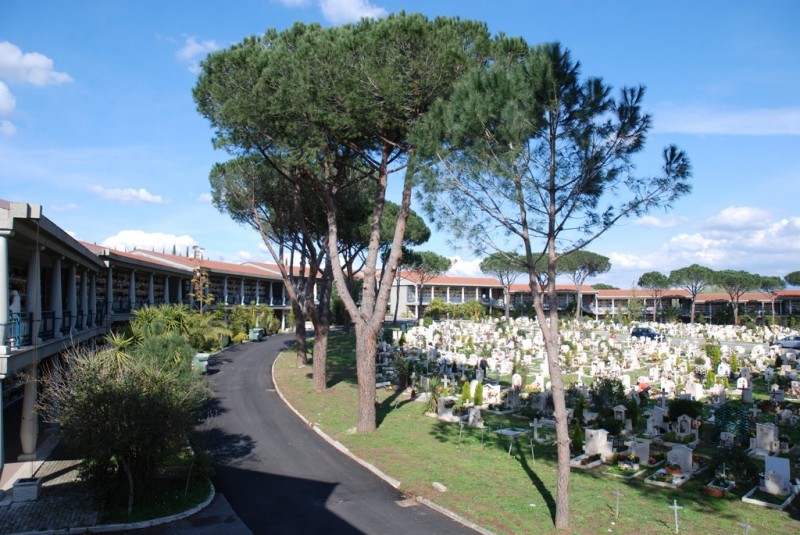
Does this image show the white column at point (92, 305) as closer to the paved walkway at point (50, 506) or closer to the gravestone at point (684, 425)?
the paved walkway at point (50, 506)

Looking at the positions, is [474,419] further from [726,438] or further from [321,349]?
[321,349]

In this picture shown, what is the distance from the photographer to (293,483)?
464 inches

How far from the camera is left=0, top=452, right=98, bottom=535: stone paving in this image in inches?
362

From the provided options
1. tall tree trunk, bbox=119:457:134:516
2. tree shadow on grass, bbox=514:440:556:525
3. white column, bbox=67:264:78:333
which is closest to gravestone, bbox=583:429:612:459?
tree shadow on grass, bbox=514:440:556:525

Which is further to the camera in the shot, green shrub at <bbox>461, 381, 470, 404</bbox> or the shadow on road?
green shrub at <bbox>461, 381, 470, 404</bbox>

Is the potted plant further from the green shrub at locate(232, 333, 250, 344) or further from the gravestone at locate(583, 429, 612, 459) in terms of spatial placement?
the green shrub at locate(232, 333, 250, 344)

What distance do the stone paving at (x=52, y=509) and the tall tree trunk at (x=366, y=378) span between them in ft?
23.0

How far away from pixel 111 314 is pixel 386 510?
56.7 feet

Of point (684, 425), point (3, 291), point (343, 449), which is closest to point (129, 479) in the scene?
point (3, 291)

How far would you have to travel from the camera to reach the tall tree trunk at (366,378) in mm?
15656

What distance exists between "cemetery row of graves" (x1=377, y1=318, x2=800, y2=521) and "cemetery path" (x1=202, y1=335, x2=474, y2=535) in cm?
443

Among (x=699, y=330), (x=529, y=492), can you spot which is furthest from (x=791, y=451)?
(x=699, y=330)

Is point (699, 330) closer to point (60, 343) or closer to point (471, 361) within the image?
point (471, 361)

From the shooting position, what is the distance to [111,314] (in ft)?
74.9
